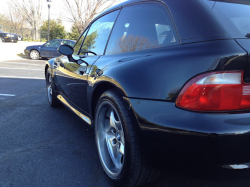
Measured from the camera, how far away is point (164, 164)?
1.45m

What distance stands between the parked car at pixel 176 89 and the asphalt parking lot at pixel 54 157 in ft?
0.61

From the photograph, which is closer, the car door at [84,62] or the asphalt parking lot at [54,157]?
the asphalt parking lot at [54,157]

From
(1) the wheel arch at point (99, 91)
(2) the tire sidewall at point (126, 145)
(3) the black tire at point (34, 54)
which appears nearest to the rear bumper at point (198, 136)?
(2) the tire sidewall at point (126, 145)

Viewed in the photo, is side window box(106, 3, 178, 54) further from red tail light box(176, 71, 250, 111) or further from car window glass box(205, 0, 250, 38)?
red tail light box(176, 71, 250, 111)

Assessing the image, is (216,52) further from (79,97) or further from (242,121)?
(79,97)

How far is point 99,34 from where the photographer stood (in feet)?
9.12

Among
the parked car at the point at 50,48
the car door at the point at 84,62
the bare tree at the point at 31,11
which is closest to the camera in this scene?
the car door at the point at 84,62

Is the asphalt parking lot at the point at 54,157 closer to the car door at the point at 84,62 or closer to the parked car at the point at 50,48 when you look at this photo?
the car door at the point at 84,62

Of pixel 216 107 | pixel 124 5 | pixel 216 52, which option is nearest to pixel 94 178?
pixel 216 107

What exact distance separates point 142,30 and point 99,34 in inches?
36.5

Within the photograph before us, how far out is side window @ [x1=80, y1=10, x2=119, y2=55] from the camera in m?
2.55

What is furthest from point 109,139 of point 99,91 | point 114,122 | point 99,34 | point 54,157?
point 99,34

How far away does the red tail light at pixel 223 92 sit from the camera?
129 cm

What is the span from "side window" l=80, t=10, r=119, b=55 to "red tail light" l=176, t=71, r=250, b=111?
1.45m
